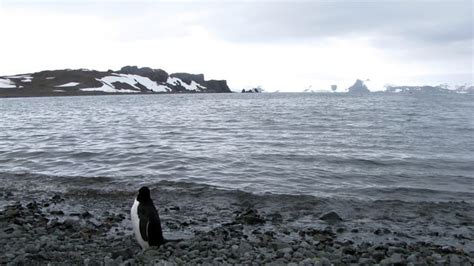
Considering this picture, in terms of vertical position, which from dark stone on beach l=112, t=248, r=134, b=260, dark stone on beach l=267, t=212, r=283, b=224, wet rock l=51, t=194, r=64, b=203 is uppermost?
dark stone on beach l=112, t=248, r=134, b=260

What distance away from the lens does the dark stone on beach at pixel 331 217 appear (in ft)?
31.0

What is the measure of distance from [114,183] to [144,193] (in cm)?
580

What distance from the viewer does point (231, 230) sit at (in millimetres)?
8445

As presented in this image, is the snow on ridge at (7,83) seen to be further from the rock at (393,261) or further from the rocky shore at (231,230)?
the rock at (393,261)

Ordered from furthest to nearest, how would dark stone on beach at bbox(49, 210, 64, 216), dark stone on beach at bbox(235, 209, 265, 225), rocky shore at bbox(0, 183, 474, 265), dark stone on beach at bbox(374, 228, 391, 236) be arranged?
1. dark stone on beach at bbox(49, 210, 64, 216)
2. dark stone on beach at bbox(235, 209, 265, 225)
3. dark stone on beach at bbox(374, 228, 391, 236)
4. rocky shore at bbox(0, 183, 474, 265)

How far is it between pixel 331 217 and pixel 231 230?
2580 mm

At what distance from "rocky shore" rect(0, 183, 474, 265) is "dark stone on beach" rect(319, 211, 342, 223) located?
0.09 ft

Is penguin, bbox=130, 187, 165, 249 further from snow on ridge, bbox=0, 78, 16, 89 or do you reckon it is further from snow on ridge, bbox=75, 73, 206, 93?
snow on ridge, bbox=75, 73, 206, 93

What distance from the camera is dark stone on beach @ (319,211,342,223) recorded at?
31.0 ft

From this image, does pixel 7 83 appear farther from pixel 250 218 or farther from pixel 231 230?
pixel 231 230

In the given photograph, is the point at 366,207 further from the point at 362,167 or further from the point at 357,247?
the point at 362,167

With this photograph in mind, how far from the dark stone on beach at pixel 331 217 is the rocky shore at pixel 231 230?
3 centimetres

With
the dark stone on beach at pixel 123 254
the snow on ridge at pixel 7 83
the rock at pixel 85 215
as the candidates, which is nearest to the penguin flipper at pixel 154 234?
the dark stone on beach at pixel 123 254

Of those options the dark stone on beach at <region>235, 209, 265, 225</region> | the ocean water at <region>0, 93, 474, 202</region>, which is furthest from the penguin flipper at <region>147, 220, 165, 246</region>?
the ocean water at <region>0, 93, 474, 202</region>
